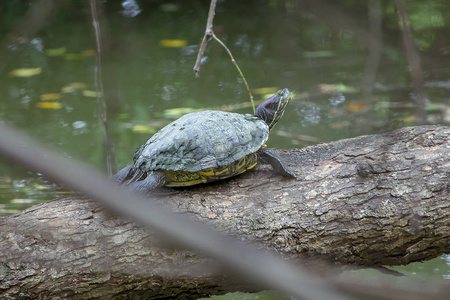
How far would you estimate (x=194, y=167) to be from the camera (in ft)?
7.27

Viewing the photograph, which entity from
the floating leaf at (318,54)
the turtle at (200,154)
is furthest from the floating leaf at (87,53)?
the turtle at (200,154)

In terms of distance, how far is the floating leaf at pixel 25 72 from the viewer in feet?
18.4

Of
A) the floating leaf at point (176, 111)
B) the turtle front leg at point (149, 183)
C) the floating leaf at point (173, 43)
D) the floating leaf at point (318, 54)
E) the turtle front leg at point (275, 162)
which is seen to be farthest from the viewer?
the floating leaf at point (173, 43)

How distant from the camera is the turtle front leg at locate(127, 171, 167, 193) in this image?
7.26 feet

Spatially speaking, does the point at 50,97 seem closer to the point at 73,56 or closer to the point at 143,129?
the point at 73,56

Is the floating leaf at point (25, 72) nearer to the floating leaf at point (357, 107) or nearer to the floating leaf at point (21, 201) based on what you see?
the floating leaf at point (21, 201)

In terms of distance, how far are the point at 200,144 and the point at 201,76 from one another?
3.28 meters

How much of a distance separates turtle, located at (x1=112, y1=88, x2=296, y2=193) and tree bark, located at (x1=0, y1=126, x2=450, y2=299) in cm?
10

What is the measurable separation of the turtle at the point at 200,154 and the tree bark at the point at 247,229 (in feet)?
0.32

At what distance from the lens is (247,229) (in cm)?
220

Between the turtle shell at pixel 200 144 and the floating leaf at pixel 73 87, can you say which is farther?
the floating leaf at pixel 73 87

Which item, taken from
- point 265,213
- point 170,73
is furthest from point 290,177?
point 170,73

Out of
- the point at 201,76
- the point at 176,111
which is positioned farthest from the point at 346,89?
the point at 176,111

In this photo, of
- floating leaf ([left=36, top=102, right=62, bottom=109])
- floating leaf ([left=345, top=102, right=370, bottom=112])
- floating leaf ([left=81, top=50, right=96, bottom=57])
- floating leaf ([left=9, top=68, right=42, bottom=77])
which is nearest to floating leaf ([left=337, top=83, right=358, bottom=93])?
floating leaf ([left=345, top=102, right=370, bottom=112])
